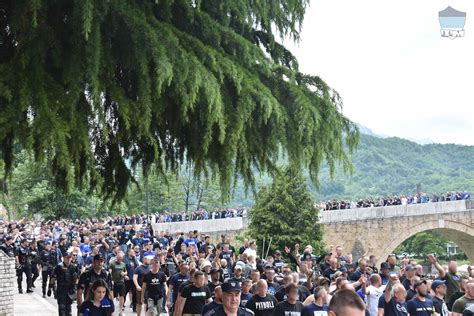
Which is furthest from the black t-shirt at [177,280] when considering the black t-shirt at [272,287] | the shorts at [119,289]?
the shorts at [119,289]

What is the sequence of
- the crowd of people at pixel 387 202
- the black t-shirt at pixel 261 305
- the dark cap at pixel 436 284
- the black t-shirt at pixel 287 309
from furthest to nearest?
1. the crowd of people at pixel 387 202
2. the dark cap at pixel 436 284
3. the black t-shirt at pixel 261 305
4. the black t-shirt at pixel 287 309

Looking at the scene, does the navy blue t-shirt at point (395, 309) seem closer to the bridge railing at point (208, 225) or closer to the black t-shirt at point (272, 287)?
the black t-shirt at point (272, 287)

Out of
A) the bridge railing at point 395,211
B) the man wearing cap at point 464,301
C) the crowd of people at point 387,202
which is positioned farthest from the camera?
the crowd of people at point 387,202

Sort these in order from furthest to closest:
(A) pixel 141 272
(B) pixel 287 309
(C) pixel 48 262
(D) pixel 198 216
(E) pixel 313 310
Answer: (D) pixel 198 216, (C) pixel 48 262, (A) pixel 141 272, (B) pixel 287 309, (E) pixel 313 310

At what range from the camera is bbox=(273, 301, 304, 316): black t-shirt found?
30.1 ft

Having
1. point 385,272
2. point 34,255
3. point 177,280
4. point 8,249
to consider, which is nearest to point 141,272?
point 177,280

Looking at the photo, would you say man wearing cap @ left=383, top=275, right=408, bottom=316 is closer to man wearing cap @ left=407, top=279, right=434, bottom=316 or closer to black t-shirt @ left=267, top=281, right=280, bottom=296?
man wearing cap @ left=407, top=279, right=434, bottom=316

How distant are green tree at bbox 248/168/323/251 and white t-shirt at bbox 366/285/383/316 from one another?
27294 mm

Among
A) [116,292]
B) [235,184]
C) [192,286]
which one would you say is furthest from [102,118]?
[116,292]

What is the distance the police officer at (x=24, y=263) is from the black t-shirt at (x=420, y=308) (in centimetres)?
1414

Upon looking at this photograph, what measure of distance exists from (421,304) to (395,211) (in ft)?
134

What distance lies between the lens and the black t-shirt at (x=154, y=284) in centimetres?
1475

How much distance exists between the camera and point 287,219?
1601 inches

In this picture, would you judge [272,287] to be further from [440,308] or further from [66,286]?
[66,286]
